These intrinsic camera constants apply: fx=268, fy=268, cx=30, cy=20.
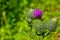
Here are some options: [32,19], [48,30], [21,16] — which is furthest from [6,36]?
[48,30]

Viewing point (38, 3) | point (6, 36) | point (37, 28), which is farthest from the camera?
point (38, 3)

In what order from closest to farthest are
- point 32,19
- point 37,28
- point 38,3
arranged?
point 37,28, point 32,19, point 38,3

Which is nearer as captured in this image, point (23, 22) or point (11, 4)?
point (23, 22)

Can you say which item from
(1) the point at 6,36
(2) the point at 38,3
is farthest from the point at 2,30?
(2) the point at 38,3

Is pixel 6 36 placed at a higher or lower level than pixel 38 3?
lower

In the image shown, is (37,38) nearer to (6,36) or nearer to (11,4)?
(6,36)

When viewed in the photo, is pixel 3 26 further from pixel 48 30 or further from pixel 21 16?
pixel 48 30
